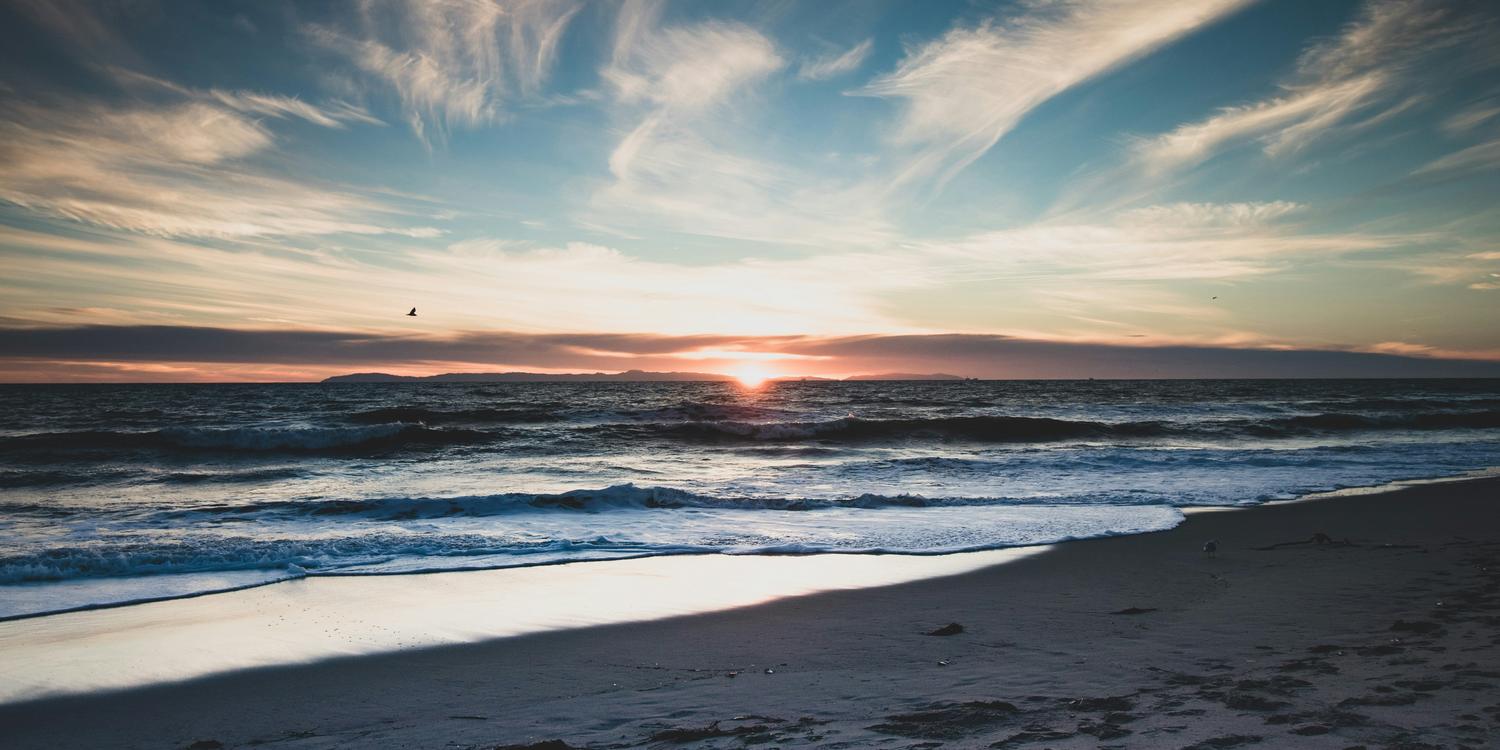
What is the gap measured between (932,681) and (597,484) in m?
13.4

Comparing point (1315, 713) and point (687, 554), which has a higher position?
point (1315, 713)

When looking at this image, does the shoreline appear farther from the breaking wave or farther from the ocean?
the breaking wave

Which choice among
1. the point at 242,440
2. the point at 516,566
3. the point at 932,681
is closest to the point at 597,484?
the point at 516,566

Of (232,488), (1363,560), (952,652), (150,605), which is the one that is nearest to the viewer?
(952,652)

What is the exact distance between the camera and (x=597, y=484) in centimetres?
1731

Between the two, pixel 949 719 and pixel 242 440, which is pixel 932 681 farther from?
pixel 242 440

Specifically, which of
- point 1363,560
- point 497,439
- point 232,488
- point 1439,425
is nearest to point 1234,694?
point 1363,560

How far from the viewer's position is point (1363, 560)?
329 inches

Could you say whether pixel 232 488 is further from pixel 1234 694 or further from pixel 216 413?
pixel 216 413

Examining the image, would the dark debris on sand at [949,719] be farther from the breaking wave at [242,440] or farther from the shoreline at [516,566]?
the breaking wave at [242,440]

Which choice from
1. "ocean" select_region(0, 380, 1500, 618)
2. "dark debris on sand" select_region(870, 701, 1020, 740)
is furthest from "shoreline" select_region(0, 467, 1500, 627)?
"dark debris on sand" select_region(870, 701, 1020, 740)

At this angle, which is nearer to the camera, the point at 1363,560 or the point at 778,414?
the point at 1363,560

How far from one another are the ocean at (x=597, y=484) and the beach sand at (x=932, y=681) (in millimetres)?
3343

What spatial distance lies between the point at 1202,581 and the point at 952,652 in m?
3.74
